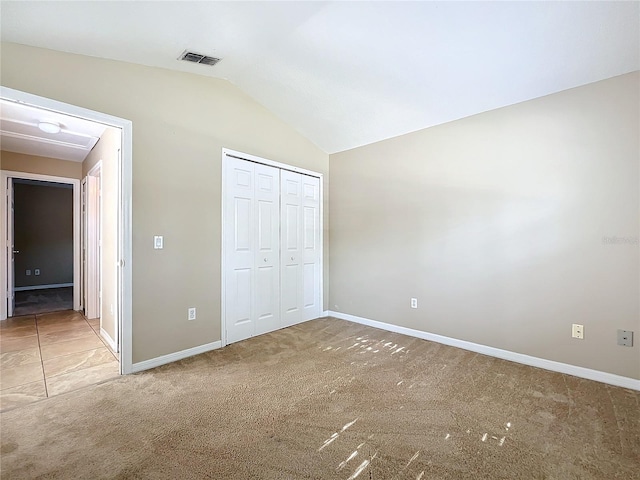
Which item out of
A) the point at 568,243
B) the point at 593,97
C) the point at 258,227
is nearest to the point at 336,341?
the point at 258,227

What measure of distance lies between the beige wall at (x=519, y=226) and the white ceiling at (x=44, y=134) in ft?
11.4

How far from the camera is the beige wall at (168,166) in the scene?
2.32 m

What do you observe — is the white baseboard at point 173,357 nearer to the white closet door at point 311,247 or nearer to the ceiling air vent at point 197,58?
the white closet door at point 311,247

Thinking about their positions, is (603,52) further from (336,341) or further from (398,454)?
(336,341)

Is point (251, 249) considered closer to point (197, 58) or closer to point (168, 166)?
point (168, 166)

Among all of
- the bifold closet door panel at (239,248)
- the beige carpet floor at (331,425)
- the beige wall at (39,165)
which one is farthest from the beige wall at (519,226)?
the beige wall at (39,165)

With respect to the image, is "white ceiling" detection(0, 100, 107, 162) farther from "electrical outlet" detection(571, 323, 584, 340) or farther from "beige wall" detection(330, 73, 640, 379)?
"electrical outlet" detection(571, 323, 584, 340)

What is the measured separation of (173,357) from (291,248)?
1869 mm

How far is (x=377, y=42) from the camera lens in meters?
2.41

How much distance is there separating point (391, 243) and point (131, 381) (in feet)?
10.1

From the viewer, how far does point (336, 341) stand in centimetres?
340

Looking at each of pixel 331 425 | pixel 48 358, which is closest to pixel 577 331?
pixel 331 425

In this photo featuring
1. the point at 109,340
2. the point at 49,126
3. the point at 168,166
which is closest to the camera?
the point at 168,166

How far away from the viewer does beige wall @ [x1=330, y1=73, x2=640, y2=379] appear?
7.87 ft
